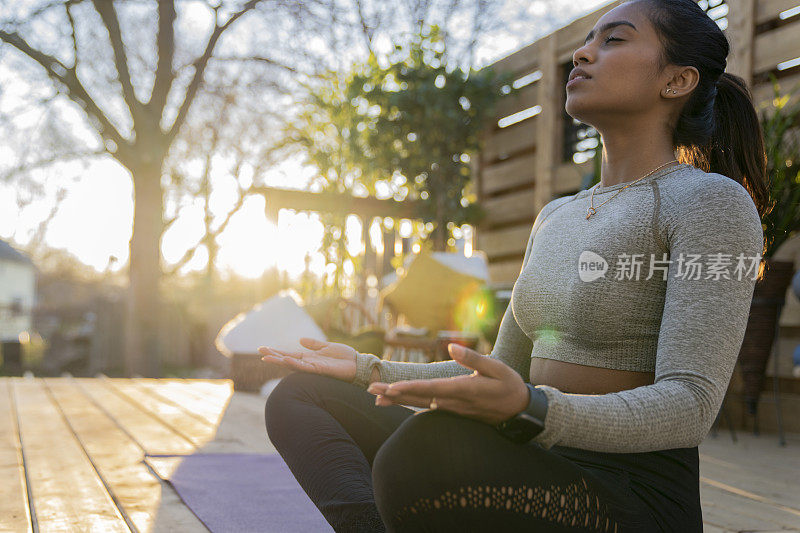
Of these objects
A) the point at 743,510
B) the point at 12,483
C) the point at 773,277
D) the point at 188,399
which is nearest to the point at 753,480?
the point at 743,510

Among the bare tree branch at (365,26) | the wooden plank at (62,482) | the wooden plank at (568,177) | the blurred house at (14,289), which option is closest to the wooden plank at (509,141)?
the wooden plank at (568,177)

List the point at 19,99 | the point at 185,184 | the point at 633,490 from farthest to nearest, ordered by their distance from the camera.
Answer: the point at 185,184
the point at 19,99
the point at 633,490

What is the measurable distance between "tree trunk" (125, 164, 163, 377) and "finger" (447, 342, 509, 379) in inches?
290

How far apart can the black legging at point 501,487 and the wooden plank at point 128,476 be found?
0.74 meters

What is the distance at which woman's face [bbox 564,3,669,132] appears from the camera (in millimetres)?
1097

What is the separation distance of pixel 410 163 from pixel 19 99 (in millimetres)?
5672

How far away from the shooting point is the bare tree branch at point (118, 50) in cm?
709

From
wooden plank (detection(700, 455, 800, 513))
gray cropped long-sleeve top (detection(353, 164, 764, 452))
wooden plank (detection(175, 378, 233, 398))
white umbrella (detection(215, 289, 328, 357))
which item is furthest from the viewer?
white umbrella (detection(215, 289, 328, 357))

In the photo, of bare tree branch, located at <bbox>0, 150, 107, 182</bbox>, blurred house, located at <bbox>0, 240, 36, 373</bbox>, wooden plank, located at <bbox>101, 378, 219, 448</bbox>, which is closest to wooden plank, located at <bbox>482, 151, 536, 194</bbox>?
wooden plank, located at <bbox>101, 378, 219, 448</bbox>

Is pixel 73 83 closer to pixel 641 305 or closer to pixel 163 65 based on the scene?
pixel 163 65

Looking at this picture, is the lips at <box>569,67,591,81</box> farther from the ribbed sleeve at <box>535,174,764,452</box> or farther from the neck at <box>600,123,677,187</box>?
the ribbed sleeve at <box>535,174,764,452</box>

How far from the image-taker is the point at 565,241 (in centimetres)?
113

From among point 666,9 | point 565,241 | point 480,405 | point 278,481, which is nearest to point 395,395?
point 480,405

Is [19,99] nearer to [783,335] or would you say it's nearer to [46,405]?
[46,405]
